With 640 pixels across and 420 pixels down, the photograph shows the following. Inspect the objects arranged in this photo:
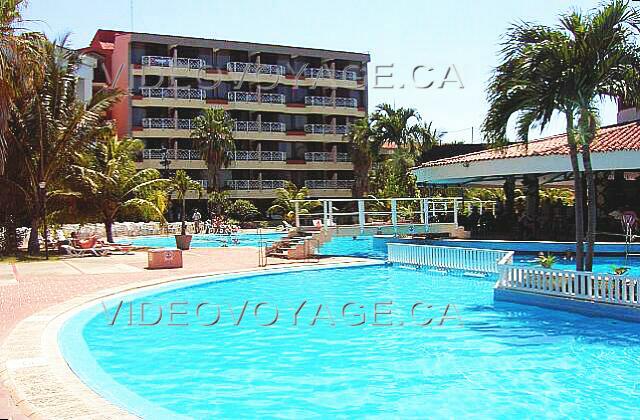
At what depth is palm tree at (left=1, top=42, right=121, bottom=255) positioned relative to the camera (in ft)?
81.1

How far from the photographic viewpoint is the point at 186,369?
9.61 m

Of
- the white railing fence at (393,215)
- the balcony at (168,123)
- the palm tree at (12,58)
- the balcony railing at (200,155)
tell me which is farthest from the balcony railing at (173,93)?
the palm tree at (12,58)

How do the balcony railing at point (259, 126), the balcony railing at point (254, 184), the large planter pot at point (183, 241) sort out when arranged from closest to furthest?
1. the large planter pot at point (183, 241)
2. the balcony railing at point (254, 184)
3. the balcony railing at point (259, 126)

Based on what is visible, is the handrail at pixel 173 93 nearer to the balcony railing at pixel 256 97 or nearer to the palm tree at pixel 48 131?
the balcony railing at pixel 256 97

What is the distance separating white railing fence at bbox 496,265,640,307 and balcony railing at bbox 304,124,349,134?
42.9 m

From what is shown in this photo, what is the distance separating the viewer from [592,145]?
25.5m

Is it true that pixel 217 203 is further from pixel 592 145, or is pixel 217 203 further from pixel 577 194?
pixel 577 194

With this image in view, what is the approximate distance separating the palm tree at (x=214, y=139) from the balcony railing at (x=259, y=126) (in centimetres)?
424

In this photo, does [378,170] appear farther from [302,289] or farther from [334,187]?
[302,289]

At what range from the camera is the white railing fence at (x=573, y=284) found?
1238cm

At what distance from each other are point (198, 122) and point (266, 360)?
40395mm

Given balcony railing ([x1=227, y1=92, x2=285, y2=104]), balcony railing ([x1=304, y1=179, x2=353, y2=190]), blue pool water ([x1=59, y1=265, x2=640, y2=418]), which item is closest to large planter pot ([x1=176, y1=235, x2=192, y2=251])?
blue pool water ([x1=59, y1=265, x2=640, y2=418])

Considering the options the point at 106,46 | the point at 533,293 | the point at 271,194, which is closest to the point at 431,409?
the point at 533,293

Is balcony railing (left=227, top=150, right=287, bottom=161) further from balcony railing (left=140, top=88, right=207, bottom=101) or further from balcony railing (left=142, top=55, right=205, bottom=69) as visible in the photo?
balcony railing (left=142, top=55, right=205, bottom=69)
